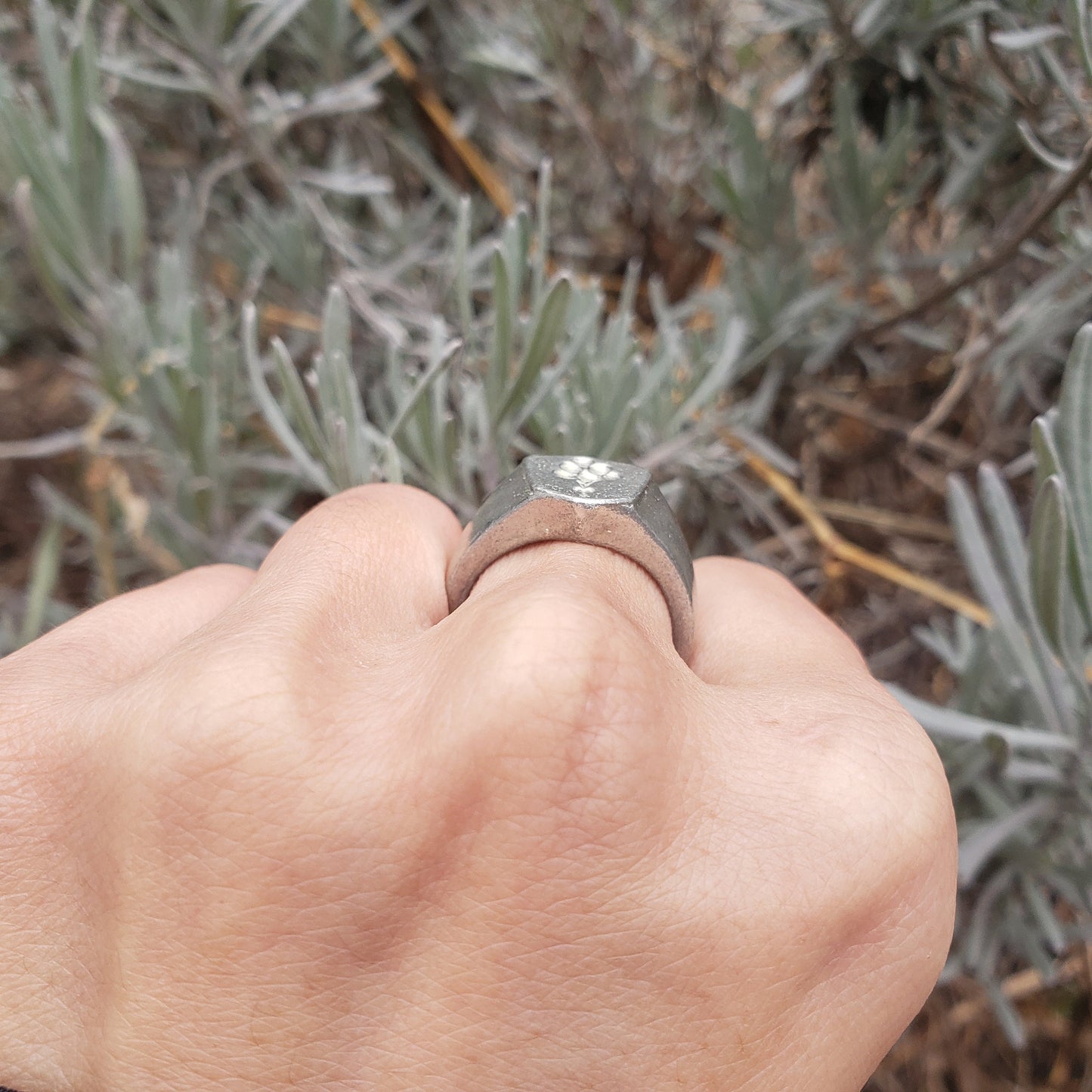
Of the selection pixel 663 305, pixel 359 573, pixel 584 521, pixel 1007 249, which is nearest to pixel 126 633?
pixel 359 573

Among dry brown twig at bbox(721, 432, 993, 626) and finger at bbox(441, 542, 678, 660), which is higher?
finger at bbox(441, 542, 678, 660)

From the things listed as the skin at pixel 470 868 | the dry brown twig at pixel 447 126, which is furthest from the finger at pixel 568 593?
the dry brown twig at pixel 447 126

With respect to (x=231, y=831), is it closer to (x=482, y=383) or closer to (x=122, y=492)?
(x=482, y=383)

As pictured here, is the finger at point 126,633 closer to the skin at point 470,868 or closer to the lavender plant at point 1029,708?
the skin at point 470,868

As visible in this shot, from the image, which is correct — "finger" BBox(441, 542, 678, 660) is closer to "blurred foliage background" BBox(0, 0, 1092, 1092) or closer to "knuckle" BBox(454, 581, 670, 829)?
"knuckle" BBox(454, 581, 670, 829)

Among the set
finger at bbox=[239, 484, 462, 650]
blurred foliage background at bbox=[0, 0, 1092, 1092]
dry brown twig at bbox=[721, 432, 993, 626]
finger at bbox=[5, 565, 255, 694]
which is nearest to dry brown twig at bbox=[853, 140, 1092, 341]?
blurred foliage background at bbox=[0, 0, 1092, 1092]

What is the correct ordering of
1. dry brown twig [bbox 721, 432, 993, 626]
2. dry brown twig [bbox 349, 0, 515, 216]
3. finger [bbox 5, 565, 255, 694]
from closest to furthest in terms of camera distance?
1. finger [bbox 5, 565, 255, 694]
2. dry brown twig [bbox 721, 432, 993, 626]
3. dry brown twig [bbox 349, 0, 515, 216]
